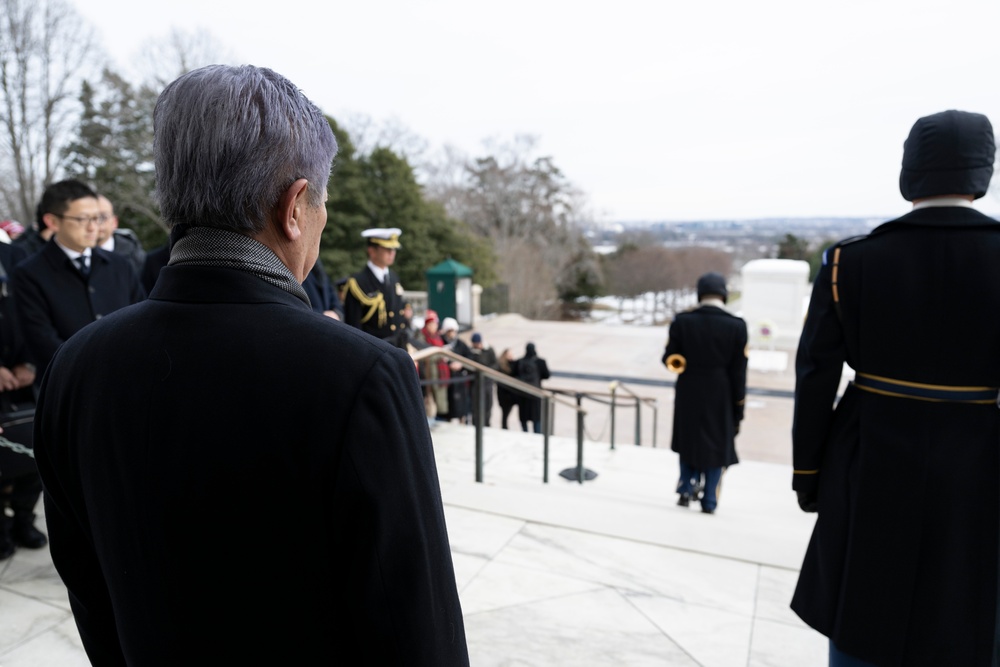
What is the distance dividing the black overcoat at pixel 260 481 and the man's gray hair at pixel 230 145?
8 centimetres

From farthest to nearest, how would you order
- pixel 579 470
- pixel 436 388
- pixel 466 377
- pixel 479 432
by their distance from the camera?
pixel 436 388
pixel 466 377
pixel 579 470
pixel 479 432

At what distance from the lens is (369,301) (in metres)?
6.16

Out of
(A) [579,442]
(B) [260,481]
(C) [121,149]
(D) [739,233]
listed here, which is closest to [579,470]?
(A) [579,442]

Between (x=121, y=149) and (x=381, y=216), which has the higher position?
(x=121, y=149)

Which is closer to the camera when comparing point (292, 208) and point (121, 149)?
point (292, 208)

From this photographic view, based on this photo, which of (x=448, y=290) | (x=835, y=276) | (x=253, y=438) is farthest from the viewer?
(x=448, y=290)

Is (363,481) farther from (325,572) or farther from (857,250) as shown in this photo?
(857,250)

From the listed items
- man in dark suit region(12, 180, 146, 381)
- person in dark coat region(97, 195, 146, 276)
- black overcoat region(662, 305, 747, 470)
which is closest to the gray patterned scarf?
man in dark suit region(12, 180, 146, 381)

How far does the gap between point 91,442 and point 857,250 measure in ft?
6.41

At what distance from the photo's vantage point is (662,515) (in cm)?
409

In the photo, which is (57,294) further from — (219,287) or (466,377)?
(466,377)

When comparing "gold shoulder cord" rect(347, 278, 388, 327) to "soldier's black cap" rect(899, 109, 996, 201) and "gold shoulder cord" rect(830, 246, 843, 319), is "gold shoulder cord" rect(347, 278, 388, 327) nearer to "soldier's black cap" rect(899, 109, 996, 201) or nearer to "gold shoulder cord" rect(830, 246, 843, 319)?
"gold shoulder cord" rect(830, 246, 843, 319)

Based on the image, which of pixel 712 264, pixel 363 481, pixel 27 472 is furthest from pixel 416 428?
pixel 712 264

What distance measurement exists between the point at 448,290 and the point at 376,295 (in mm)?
13906
